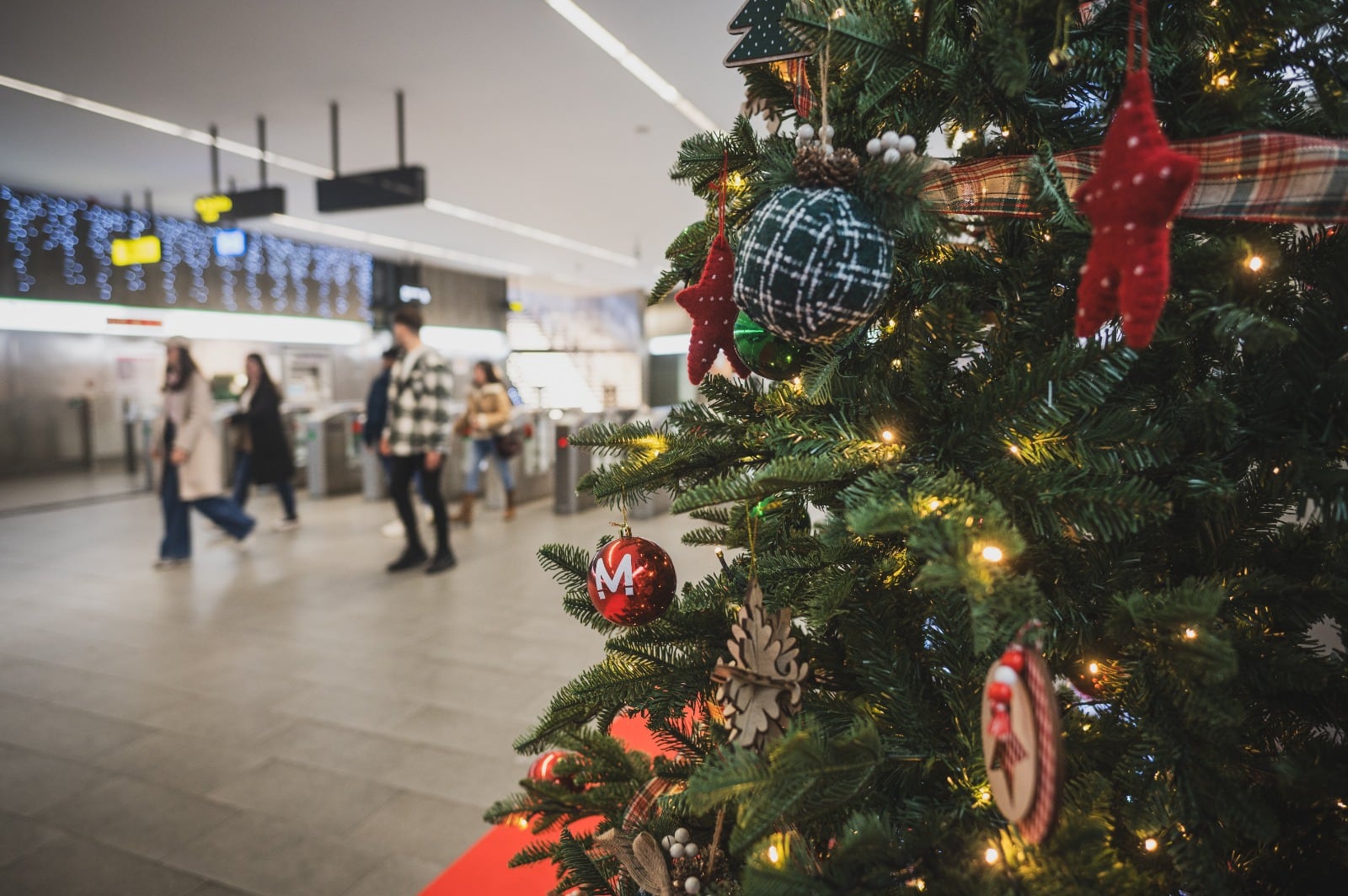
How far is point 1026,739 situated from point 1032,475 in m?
0.22

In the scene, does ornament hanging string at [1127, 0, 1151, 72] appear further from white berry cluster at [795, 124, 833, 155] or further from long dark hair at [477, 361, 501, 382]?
long dark hair at [477, 361, 501, 382]

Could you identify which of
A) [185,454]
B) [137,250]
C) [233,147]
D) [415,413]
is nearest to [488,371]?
[415,413]

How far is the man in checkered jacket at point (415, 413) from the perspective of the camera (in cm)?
491

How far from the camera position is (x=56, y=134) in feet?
22.4

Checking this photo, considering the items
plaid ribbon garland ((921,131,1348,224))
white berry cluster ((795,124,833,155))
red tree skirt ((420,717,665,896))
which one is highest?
white berry cluster ((795,124,833,155))

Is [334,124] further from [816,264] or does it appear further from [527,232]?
[816,264]

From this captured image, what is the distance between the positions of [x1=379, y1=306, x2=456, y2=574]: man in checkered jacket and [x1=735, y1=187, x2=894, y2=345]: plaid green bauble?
4507 mm

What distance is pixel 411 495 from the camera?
16.8 feet

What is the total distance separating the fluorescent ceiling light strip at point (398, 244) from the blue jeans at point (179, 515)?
437cm

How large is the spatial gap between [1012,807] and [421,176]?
20.0 feet

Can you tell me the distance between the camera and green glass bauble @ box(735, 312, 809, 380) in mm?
911

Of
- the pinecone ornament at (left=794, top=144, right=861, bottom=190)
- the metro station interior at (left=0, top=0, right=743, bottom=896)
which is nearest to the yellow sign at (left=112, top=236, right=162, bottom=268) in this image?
the metro station interior at (left=0, top=0, right=743, bottom=896)

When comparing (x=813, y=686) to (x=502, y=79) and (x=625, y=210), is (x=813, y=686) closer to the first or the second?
(x=502, y=79)

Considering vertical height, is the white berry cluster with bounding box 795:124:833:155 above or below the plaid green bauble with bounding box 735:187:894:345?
above
